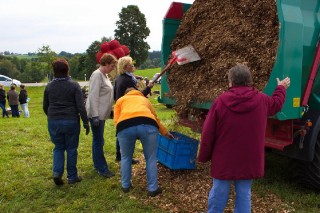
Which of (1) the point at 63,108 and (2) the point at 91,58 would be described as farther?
(2) the point at 91,58

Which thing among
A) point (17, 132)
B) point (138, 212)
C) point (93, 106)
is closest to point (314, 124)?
point (138, 212)

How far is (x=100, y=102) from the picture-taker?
4953mm

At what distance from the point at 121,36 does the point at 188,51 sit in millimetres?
47858

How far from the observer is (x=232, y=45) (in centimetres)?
429

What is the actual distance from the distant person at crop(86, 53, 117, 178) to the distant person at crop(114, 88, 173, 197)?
1.93ft

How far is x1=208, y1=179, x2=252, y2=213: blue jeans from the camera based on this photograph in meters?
3.07

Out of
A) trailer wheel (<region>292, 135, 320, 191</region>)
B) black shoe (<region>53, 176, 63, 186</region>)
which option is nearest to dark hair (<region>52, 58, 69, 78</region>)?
black shoe (<region>53, 176, 63, 186</region>)

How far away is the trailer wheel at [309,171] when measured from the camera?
4.20 m

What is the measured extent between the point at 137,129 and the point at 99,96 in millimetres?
1039

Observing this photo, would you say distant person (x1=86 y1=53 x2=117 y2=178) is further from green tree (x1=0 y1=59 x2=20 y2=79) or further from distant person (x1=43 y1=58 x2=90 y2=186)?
green tree (x1=0 y1=59 x2=20 y2=79)

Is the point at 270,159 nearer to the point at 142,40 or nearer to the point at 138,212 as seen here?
the point at 138,212

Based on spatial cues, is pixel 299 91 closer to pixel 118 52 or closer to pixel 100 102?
pixel 100 102

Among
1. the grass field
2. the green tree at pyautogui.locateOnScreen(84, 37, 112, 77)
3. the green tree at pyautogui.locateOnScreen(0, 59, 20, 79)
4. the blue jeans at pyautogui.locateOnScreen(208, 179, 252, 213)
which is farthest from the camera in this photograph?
the green tree at pyautogui.locateOnScreen(0, 59, 20, 79)

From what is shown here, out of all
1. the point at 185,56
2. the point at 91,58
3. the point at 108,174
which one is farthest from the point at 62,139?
the point at 91,58
